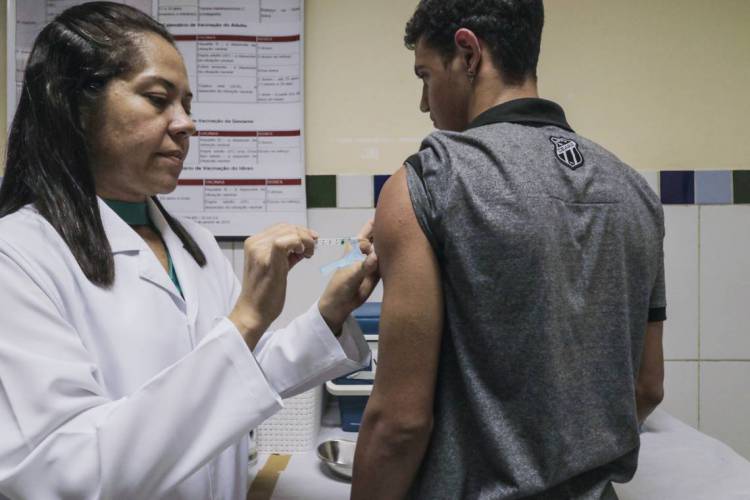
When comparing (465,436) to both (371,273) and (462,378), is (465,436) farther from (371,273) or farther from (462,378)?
(371,273)

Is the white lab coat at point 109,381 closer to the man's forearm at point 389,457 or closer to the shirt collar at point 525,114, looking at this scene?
the man's forearm at point 389,457

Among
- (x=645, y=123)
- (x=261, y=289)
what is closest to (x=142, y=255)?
(x=261, y=289)

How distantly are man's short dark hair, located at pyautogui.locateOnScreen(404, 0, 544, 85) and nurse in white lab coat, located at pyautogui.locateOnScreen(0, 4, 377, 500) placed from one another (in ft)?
1.34

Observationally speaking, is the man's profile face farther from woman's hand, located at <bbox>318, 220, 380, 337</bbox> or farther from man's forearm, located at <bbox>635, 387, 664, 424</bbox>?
man's forearm, located at <bbox>635, 387, 664, 424</bbox>

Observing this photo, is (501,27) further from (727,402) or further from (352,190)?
(727,402)

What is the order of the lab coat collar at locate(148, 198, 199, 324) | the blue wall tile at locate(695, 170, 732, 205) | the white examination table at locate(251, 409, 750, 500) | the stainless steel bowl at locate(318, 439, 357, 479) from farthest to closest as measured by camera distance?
the blue wall tile at locate(695, 170, 732, 205) < the stainless steel bowl at locate(318, 439, 357, 479) < the white examination table at locate(251, 409, 750, 500) < the lab coat collar at locate(148, 198, 199, 324)

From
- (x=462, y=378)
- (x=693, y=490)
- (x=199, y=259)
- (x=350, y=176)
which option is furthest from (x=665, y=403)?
(x=199, y=259)

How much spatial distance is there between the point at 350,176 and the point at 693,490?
126cm

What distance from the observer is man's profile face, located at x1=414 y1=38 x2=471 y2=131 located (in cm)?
96

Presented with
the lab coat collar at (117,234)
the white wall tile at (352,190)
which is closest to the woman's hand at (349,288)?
the lab coat collar at (117,234)

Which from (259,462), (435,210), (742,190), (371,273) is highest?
(742,190)

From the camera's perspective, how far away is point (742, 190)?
1841 mm

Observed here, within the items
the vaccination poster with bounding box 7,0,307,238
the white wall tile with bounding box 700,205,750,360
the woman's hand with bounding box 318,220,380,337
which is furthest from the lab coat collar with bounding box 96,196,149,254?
the white wall tile with bounding box 700,205,750,360

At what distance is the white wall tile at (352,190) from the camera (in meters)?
1.88
